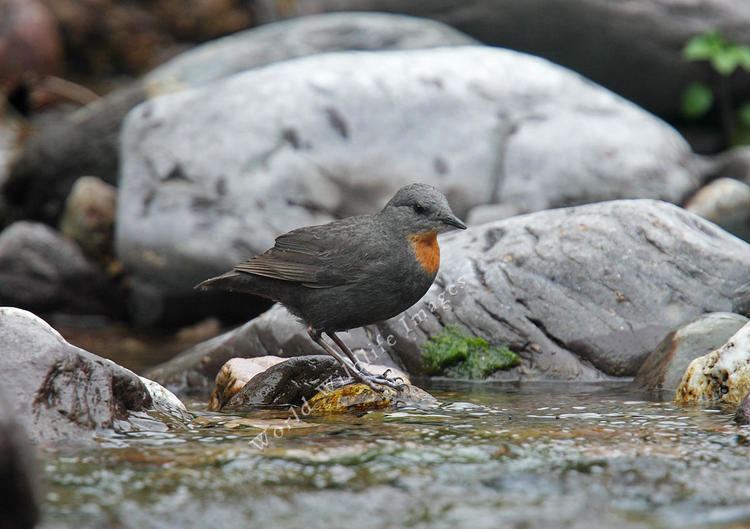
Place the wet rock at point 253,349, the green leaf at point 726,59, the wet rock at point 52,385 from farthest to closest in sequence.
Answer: the green leaf at point 726,59 → the wet rock at point 253,349 → the wet rock at point 52,385

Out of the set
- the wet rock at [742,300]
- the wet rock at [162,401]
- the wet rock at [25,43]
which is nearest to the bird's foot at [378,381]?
the wet rock at [162,401]

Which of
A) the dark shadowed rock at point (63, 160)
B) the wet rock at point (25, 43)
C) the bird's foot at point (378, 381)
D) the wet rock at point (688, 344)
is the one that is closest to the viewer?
the bird's foot at point (378, 381)

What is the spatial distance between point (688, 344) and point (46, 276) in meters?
6.49

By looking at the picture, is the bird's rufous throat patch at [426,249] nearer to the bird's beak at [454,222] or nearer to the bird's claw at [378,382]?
the bird's beak at [454,222]

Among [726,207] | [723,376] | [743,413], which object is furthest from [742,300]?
[726,207]

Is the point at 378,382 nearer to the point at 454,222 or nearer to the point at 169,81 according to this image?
the point at 454,222

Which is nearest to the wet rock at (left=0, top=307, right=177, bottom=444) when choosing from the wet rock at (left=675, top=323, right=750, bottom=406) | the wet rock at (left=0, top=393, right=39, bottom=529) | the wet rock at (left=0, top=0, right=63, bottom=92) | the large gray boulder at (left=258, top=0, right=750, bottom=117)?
the wet rock at (left=0, top=393, right=39, bottom=529)

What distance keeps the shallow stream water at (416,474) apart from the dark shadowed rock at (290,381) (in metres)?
0.53

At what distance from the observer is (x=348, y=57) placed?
10070 mm

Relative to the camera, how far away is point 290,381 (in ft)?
18.2

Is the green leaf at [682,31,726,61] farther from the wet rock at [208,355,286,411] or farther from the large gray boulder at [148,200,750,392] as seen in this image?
the wet rock at [208,355,286,411]

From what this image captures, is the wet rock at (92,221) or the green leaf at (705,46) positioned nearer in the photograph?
the wet rock at (92,221)

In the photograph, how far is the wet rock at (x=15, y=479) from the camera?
282cm

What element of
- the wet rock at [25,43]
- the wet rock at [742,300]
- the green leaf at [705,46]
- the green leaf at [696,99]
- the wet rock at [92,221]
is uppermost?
the wet rock at [25,43]
